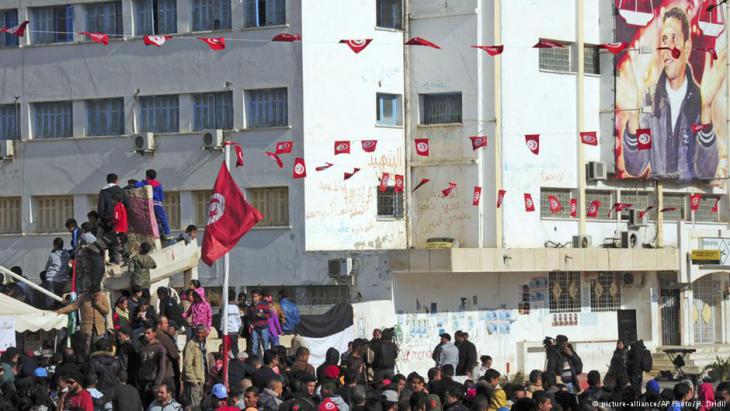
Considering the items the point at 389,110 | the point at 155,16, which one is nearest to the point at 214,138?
the point at 155,16

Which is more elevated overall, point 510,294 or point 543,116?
point 543,116

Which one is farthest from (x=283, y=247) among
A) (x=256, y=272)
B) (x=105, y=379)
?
(x=105, y=379)

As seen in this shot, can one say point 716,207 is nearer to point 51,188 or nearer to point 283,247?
point 283,247

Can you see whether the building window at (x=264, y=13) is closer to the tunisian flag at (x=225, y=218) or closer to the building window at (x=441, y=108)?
the building window at (x=441, y=108)

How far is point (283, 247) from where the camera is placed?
1533 inches

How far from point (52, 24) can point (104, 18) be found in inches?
62.1

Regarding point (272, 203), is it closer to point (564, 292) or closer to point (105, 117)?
point (105, 117)

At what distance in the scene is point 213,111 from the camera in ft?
131

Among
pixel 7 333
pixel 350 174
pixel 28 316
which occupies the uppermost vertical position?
pixel 350 174

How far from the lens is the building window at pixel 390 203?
40188 mm

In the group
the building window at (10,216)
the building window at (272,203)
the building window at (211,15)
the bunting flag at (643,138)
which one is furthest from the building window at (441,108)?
the building window at (10,216)

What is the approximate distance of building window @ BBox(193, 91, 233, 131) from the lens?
39781mm

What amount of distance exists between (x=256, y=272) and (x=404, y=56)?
22.7 feet

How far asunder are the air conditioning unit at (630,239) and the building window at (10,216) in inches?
660
